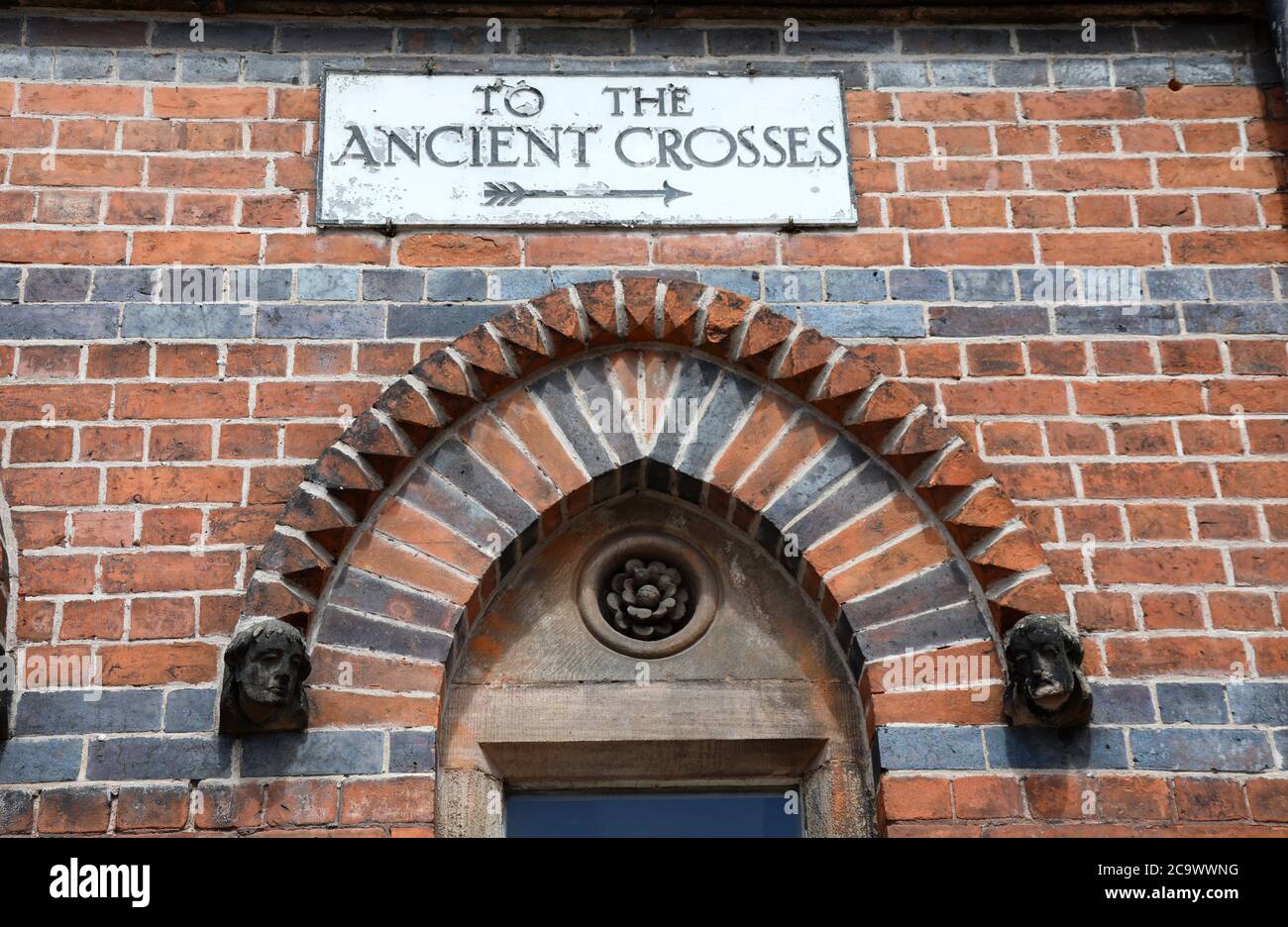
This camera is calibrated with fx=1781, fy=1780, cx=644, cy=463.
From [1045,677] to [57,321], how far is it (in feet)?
8.88

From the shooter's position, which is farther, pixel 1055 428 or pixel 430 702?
pixel 1055 428

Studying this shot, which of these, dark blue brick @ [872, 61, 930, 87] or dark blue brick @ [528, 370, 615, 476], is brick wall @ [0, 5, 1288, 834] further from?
dark blue brick @ [528, 370, 615, 476]

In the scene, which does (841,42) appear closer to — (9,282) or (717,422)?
(717,422)

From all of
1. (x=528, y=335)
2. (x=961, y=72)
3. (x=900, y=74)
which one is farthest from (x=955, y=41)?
(x=528, y=335)

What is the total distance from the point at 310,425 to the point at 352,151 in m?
0.86

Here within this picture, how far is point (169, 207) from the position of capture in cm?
488

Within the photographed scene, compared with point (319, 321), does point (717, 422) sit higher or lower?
lower

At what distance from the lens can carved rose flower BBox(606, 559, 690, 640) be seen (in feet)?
15.5

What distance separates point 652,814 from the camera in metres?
4.61

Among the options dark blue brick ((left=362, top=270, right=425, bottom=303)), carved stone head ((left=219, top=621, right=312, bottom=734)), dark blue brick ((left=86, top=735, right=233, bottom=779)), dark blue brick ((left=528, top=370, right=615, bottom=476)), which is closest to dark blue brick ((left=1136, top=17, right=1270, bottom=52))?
dark blue brick ((left=528, top=370, right=615, bottom=476))

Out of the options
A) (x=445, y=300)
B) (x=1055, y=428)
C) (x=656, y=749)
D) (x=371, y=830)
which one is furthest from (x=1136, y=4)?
(x=371, y=830)

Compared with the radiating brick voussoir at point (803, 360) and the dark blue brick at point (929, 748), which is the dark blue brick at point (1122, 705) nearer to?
the dark blue brick at point (929, 748)

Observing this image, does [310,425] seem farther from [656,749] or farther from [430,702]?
[656,749]


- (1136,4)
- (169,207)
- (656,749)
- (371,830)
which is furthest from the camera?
(1136,4)
